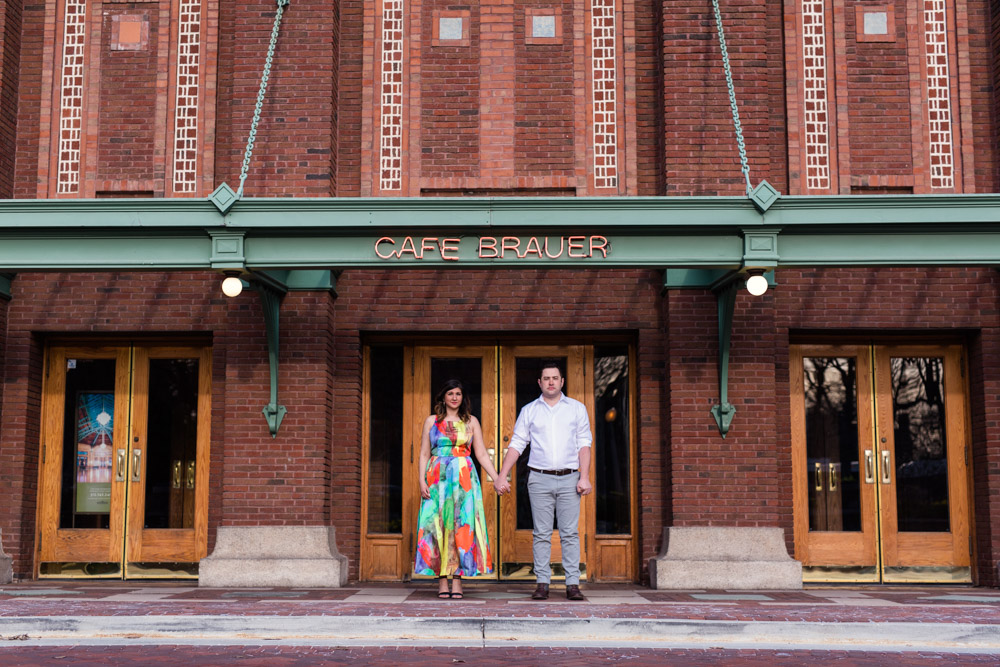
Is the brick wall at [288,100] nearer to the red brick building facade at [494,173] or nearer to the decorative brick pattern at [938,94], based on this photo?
the red brick building facade at [494,173]

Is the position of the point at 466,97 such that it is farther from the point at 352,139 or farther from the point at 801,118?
the point at 801,118

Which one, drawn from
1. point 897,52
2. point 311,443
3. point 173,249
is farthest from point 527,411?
point 897,52

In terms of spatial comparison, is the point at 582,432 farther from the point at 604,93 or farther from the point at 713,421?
the point at 604,93

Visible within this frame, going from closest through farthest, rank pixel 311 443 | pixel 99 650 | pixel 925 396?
pixel 99 650 < pixel 311 443 < pixel 925 396

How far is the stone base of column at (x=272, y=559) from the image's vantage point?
10.5 metres

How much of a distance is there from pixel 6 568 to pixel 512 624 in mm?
6433

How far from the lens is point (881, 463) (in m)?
11.5

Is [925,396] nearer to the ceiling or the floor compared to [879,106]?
nearer to the floor

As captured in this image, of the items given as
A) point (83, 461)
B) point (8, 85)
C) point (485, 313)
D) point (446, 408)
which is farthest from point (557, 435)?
point (8, 85)

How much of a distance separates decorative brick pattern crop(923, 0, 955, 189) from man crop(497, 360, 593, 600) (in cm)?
515

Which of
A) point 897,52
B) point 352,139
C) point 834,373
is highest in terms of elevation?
point 897,52

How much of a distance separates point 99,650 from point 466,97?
23.2 feet

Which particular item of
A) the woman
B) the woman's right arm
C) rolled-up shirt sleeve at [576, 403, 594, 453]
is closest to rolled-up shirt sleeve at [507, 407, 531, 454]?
the woman

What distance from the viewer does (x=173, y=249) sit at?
388 inches
